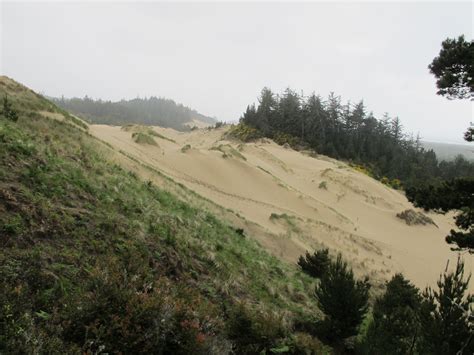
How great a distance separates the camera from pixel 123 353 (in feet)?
11.8

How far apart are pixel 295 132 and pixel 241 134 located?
10.7 m

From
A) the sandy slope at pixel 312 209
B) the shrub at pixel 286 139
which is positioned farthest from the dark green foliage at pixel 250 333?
the shrub at pixel 286 139

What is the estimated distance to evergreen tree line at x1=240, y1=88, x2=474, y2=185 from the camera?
171 feet

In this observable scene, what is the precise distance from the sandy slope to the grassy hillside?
6100 millimetres

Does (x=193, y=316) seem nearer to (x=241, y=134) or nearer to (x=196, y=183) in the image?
(x=196, y=183)

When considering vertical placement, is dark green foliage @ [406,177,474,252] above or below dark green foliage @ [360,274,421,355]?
above

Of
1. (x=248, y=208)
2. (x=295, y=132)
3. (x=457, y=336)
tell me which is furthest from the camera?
(x=295, y=132)

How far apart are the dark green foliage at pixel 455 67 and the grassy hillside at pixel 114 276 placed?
21.0 ft

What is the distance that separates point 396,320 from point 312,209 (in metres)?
16.1

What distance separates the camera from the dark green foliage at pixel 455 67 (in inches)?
298

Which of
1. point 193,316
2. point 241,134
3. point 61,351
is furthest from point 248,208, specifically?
point 241,134

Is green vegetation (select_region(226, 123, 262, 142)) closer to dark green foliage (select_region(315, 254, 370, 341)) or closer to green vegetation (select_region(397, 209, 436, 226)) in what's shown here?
green vegetation (select_region(397, 209, 436, 226))

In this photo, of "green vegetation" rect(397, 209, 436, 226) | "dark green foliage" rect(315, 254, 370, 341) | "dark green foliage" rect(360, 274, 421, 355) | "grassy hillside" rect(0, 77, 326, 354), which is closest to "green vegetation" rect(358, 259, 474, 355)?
"dark green foliage" rect(360, 274, 421, 355)

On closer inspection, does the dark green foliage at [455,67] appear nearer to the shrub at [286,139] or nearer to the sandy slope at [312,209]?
the sandy slope at [312,209]
